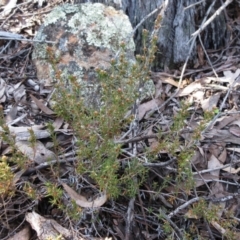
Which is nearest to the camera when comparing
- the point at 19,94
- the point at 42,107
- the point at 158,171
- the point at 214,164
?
the point at 158,171

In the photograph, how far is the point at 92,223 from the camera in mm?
2023

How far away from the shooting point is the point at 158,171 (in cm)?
225

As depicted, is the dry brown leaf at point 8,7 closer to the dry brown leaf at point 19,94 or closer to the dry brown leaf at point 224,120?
the dry brown leaf at point 19,94

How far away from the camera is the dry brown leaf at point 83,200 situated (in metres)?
1.98

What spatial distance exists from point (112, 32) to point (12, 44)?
2.42ft

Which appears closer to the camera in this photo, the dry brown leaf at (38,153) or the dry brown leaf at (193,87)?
the dry brown leaf at (38,153)

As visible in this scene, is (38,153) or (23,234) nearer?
(23,234)

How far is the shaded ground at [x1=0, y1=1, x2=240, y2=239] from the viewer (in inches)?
79.7

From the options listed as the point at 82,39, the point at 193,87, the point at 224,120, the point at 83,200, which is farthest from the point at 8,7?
the point at 83,200

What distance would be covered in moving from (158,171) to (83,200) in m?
0.42

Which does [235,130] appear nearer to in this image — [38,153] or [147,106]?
[147,106]

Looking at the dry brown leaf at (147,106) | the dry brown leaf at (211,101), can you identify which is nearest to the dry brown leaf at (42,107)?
the dry brown leaf at (147,106)

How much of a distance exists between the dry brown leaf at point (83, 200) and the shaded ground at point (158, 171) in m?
0.03

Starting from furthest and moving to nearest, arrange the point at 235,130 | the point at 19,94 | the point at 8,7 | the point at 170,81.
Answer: the point at 8,7
the point at 170,81
the point at 19,94
the point at 235,130
